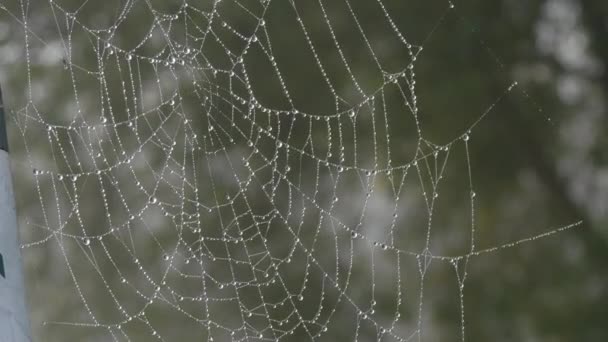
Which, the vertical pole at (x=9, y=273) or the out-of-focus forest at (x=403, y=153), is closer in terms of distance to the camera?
the vertical pole at (x=9, y=273)

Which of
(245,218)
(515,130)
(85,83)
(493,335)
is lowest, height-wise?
(493,335)

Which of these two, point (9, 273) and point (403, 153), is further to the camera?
point (403, 153)

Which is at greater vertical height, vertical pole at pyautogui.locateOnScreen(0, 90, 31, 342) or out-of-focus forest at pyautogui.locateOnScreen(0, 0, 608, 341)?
out-of-focus forest at pyautogui.locateOnScreen(0, 0, 608, 341)

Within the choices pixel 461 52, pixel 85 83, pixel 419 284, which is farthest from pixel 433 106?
pixel 85 83

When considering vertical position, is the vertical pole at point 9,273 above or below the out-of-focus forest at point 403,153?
below

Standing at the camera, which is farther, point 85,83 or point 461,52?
point 85,83

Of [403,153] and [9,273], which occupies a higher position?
[403,153]

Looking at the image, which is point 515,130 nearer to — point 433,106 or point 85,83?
point 433,106

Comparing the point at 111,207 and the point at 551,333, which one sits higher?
the point at 111,207
